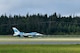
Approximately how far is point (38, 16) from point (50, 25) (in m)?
35.3

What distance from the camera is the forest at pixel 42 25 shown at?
139 metres

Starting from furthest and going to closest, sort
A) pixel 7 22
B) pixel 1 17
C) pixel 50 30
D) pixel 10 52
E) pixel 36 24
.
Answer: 1. pixel 1 17
2. pixel 7 22
3. pixel 36 24
4. pixel 50 30
5. pixel 10 52

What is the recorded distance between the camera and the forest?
13916cm

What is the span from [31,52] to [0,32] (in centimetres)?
10795

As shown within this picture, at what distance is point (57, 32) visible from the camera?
13762 centimetres

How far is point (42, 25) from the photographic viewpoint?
159 meters

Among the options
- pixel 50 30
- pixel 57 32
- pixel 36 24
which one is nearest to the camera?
pixel 57 32

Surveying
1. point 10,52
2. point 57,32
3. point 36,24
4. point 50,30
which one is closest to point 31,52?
point 10,52

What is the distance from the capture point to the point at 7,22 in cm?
17050

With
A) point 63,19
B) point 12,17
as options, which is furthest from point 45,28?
point 12,17

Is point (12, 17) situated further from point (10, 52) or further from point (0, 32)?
point (10, 52)

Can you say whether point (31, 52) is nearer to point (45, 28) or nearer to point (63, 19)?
point (45, 28)

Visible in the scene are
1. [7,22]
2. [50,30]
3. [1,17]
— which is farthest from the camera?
[1,17]

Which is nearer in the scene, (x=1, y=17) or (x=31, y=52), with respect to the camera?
(x=31, y=52)
